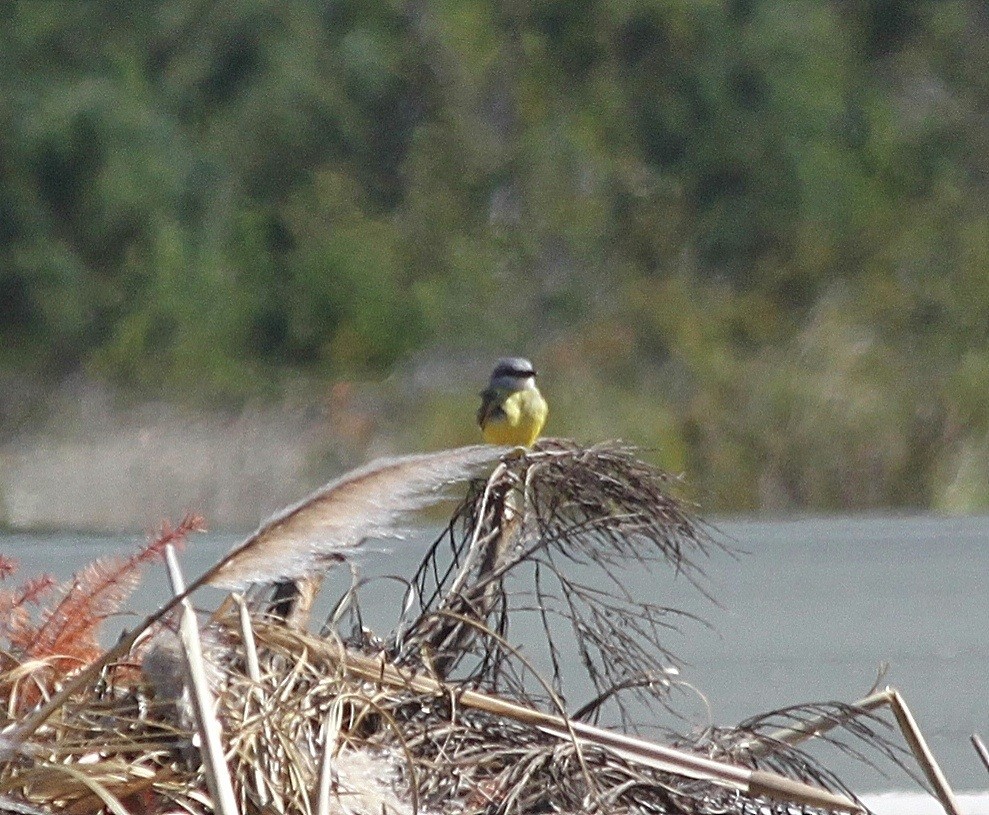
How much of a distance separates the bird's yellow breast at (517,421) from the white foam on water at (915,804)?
2.96 meters

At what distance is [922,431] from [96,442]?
18.9ft

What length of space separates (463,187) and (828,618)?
15.1 metres

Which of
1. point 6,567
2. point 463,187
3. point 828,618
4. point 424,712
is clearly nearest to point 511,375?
point 828,618

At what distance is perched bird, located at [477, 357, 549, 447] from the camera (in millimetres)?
4938

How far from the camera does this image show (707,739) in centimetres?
171

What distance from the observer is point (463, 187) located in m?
18.0

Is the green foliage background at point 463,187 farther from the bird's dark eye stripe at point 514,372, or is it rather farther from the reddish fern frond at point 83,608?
the reddish fern frond at point 83,608

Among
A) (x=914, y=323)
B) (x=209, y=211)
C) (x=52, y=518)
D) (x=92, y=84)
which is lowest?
(x=52, y=518)

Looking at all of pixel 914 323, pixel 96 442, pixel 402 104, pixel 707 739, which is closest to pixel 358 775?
pixel 707 739

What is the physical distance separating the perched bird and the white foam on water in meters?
2.93

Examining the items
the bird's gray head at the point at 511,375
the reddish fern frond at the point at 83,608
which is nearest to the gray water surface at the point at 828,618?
the reddish fern frond at the point at 83,608

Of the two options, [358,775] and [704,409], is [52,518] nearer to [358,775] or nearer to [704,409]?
[704,409]

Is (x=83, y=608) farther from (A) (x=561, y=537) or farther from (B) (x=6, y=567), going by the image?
(A) (x=561, y=537)

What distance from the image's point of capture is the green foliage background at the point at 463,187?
16.6 meters
